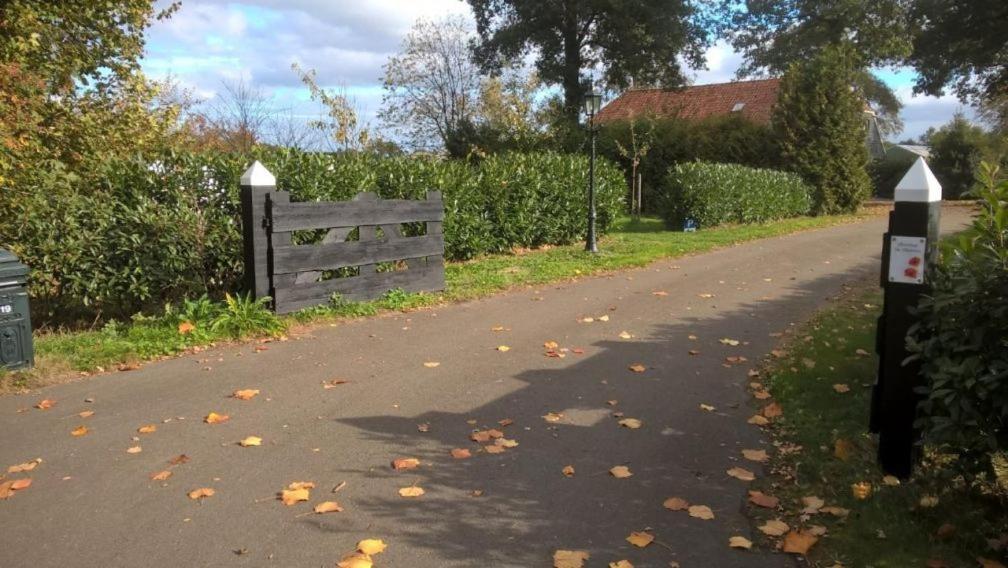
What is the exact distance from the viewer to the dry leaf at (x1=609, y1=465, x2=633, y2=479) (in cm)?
411

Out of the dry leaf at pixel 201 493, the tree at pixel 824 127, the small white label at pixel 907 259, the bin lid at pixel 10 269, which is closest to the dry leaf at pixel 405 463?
the dry leaf at pixel 201 493

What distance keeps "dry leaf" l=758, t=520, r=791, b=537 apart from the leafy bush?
2.69ft

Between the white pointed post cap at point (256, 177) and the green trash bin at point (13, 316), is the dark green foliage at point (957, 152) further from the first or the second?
the green trash bin at point (13, 316)

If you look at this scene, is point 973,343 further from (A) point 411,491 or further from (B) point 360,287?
(B) point 360,287

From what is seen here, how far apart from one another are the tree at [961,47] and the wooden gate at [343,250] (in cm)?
3325

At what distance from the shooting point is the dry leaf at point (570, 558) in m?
Result: 3.15

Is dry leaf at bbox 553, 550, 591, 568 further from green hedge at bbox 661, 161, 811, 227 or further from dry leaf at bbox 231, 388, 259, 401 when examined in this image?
green hedge at bbox 661, 161, 811, 227

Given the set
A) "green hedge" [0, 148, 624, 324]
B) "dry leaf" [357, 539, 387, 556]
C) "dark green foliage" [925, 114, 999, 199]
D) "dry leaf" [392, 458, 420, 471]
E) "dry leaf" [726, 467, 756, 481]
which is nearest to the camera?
"dry leaf" [357, 539, 387, 556]

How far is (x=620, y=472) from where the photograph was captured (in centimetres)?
414

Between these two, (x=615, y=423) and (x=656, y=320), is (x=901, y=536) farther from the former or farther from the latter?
(x=656, y=320)

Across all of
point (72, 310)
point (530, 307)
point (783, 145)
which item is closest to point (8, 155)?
point (72, 310)

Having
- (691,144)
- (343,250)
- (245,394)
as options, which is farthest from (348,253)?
(691,144)

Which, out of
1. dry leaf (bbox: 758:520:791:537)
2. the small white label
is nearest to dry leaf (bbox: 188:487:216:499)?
dry leaf (bbox: 758:520:791:537)

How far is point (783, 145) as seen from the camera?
2628cm
